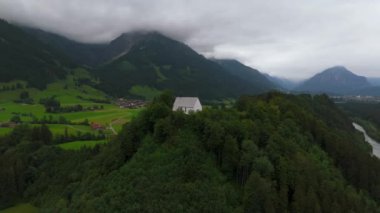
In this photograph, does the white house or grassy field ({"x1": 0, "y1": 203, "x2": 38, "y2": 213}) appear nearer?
grassy field ({"x1": 0, "y1": 203, "x2": 38, "y2": 213})

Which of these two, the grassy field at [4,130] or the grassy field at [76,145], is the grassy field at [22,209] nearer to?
the grassy field at [76,145]

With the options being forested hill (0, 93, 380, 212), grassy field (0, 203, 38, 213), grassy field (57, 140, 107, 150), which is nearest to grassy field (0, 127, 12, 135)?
grassy field (57, 140, 107, 150)

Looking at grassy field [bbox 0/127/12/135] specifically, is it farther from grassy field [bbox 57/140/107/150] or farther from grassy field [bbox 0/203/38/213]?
grassy field [bbox 0/203/38/213]

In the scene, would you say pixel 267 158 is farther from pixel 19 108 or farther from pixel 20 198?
pixel 19 108

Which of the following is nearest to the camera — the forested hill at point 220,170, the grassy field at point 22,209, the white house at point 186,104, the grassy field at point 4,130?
the forested hill at point 220,170

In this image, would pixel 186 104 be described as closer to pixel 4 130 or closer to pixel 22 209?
pixel 22 209

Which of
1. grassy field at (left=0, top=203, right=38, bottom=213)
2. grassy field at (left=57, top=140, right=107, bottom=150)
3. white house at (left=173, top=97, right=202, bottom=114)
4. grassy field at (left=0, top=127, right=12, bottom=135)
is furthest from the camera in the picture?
grassy field at (left=0, top=127, right=12, bottom=135)

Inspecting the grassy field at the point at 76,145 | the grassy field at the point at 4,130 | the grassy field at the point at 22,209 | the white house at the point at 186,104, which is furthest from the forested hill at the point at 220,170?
the grassy field at the point at 4,130

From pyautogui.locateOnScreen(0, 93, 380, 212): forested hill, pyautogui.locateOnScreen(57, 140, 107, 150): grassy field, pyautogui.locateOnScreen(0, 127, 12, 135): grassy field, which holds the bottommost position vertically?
pyautogui.locateOnScreen(57, 140, 107, 150): grassy field
